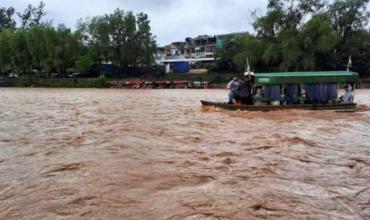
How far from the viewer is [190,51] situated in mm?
71500

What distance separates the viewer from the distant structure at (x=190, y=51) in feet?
214

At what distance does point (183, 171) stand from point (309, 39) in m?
38.0

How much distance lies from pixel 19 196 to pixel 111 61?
164 feet

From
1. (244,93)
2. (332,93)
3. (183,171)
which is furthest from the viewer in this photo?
(332,93)

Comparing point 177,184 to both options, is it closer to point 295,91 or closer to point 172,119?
point 172,119

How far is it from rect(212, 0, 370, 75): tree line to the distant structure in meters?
15.5

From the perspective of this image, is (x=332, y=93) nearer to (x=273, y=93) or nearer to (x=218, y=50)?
(x=273, y=93)

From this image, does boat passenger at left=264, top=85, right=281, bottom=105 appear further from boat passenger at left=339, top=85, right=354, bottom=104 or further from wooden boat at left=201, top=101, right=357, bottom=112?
boat passenger at left=339, top=85, right=354, bottom=104

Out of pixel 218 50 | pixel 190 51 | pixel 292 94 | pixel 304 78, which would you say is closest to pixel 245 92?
pixel 292 94

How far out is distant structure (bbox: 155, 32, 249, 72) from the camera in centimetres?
6525

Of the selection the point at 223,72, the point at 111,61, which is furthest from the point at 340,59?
the point at 111,61

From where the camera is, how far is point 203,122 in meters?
15.4

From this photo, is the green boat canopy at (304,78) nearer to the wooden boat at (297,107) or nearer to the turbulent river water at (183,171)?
the wooden boat at (297,107)

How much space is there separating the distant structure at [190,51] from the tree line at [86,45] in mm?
8966
